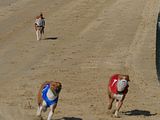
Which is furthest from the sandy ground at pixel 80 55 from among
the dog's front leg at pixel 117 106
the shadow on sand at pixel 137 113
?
the dog's front leg at pixel 117 106

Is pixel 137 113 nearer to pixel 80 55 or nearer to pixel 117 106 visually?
pixel 117 106

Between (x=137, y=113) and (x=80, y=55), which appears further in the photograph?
(x=80, y=55)

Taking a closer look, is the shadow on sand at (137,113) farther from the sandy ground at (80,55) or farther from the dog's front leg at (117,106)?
the dog's front leg at (117,106)

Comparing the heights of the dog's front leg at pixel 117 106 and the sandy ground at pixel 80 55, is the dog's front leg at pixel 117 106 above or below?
below

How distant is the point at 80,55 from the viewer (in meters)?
25.9

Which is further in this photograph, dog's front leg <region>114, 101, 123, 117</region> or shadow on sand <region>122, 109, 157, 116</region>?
shadow on sand <region>122, 109, 157, 116</region>

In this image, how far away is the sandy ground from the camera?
54.5 feet

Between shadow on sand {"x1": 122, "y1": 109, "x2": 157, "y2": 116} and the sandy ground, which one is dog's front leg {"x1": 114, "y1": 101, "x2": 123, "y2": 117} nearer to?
the sandy ground

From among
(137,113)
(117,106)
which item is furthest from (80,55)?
(117,106)

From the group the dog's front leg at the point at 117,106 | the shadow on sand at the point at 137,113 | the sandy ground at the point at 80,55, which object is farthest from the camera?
the sandy ground at the point at 80,55

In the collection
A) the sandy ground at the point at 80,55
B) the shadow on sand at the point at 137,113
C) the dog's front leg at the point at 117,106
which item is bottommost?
the shadow on sand at the point at 137,113

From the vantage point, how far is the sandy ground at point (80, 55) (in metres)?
16.6

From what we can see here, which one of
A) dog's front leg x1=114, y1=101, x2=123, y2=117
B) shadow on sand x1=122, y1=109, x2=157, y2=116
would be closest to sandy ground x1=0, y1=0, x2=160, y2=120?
shadow on sand x1=122, y1=109, x2=157, y2=116

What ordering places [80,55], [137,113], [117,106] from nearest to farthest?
[117,106]
[137,113]
[80,55]
